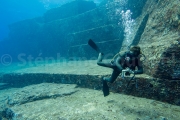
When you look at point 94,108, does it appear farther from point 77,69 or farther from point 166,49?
point 77,69

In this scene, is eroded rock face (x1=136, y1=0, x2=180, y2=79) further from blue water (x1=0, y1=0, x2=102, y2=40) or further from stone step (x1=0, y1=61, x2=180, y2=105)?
blue water (x1=0, y1=0, x2=102, y2=40)

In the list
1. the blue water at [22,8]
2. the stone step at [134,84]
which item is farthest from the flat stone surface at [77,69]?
the blue water at [22,8]

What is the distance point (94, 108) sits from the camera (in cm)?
363

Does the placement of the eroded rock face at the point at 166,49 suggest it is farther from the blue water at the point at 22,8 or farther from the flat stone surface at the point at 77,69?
the blue water at the point at 22,8

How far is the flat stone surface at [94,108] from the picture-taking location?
310 centimetres

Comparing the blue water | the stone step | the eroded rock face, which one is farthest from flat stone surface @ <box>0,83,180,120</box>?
the blue water

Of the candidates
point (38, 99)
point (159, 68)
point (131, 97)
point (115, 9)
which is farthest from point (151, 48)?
point (115, 9)

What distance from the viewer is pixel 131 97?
405 cm

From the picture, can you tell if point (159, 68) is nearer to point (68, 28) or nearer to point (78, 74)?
point (78, 74)

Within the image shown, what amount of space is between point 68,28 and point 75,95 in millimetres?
12899

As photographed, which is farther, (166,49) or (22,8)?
(22,8)

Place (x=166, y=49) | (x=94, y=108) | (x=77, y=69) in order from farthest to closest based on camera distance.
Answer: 1. (x=77, y=69)
2. (x=94, y=108)
3. (x=166, y=49)

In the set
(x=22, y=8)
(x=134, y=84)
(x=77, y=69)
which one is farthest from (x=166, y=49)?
(x=22, y=8)

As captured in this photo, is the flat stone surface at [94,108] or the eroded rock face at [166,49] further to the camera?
the eroded rock face at [166,49]
